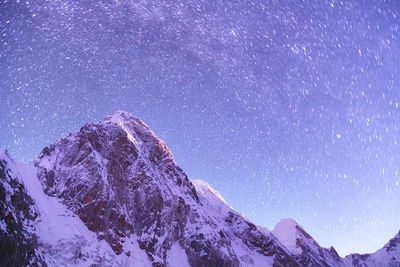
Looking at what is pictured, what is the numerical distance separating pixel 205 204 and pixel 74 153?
63.6 m

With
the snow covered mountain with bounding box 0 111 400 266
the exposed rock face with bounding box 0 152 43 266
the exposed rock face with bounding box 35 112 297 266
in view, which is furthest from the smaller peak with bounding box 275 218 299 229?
the exposed rock face with bounding box 0 152 43 266

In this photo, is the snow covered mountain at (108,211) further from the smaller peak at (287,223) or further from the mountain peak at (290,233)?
the smaller peak at (287,223)

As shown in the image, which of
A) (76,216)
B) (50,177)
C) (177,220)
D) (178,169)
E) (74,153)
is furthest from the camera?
(178,169)

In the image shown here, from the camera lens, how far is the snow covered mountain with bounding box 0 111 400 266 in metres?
50.8

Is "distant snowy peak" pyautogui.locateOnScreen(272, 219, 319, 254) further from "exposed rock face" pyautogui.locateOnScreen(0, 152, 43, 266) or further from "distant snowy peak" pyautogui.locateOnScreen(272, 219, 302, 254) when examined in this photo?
"exposed rock face" pyautogui.locateOnScreen(0, 152, 43, 266)

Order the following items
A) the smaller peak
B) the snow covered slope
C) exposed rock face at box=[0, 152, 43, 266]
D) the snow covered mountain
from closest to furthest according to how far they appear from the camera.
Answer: exposed rock face at box=[0, 152, 43, 266] < the snow covered mountain < the snow covered slope < the smaller peak

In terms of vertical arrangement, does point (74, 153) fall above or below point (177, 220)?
above

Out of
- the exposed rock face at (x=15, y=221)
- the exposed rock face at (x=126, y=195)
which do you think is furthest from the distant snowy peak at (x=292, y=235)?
the exposed rock face at (x=15, y=221)

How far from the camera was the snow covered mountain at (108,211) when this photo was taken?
50759mm

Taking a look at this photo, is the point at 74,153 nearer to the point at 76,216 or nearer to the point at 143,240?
the point at 76,216

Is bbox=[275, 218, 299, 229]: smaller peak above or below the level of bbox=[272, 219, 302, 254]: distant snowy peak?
above

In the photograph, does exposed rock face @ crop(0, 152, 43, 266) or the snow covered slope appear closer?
exposed rock face @ crop(0, 152, 43, 266)

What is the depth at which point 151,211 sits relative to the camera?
81.8 meters

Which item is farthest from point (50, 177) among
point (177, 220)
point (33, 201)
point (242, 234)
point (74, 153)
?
point (242, 234)
